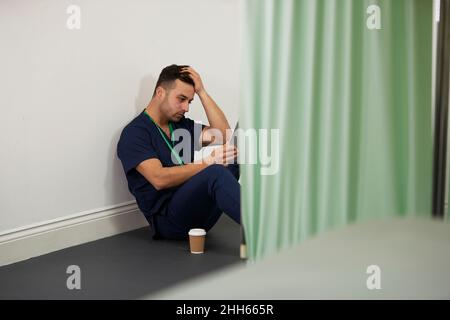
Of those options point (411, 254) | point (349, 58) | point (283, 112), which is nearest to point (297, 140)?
point (283, 112)

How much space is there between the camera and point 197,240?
2600 mm

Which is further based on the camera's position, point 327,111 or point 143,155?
point 143,155

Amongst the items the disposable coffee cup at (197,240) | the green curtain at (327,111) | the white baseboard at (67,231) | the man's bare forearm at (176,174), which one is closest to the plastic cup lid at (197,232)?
the disposable coffee cup at (197,240)

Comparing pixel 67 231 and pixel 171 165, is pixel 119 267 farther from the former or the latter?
pixel 171 165

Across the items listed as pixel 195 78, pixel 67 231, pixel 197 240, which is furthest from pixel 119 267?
pixel 195 78

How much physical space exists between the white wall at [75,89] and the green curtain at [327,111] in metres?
1.09

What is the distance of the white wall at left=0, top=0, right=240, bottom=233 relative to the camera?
8.18ft

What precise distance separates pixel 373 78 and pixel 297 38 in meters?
0.26

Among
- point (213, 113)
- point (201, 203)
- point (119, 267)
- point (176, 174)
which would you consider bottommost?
point (119, 267)

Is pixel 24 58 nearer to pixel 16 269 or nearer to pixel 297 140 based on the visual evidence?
pixel 16 269

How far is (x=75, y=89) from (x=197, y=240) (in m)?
0.79

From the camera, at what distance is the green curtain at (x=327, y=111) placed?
1.76 m

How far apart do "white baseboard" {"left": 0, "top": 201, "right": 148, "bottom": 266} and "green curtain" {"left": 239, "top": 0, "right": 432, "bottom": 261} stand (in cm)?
108

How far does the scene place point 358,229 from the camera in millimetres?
1819
